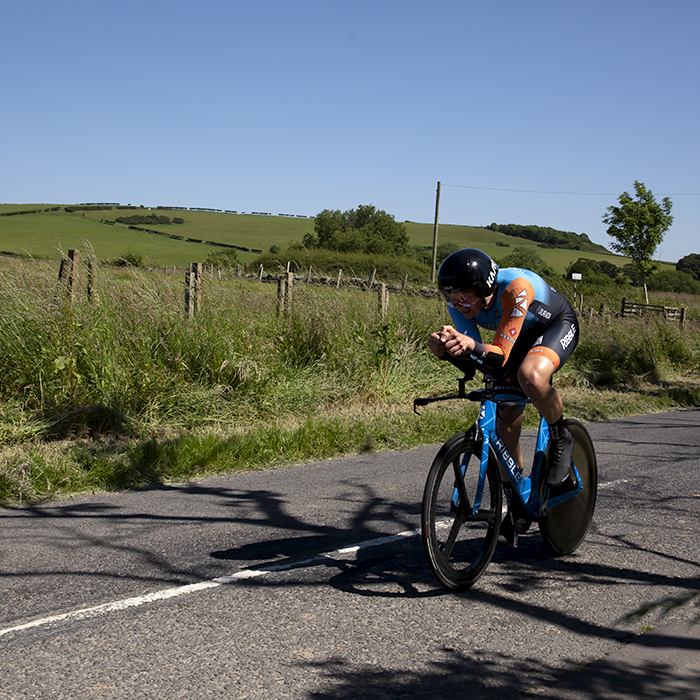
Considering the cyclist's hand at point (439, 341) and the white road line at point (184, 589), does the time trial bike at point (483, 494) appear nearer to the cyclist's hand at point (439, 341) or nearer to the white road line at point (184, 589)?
the cyclist's hand at point (439, 341)

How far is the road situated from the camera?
278cm

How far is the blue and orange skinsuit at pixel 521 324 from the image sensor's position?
12.1ft

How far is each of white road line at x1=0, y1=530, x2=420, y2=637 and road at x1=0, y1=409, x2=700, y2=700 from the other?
0.04 feet

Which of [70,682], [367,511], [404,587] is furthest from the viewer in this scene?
[367,511]

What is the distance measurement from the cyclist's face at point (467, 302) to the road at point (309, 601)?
152 cm

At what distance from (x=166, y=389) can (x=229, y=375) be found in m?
0.97

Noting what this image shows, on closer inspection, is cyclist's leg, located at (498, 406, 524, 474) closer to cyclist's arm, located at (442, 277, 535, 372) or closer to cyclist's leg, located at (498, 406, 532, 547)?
cyclist's leg, located at (498, 406, 532, 547)

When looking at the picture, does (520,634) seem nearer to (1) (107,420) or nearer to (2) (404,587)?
(2) (404,587)

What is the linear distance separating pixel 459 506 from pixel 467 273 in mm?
1243

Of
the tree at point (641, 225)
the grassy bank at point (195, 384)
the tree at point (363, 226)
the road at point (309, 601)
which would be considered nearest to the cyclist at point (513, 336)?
the road at point (309, 601)

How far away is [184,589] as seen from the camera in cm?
368

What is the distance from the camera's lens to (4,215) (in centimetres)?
9506

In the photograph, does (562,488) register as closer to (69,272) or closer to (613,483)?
(613,483)

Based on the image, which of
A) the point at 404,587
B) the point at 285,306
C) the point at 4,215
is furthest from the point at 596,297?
the point at 4,215
